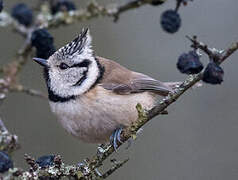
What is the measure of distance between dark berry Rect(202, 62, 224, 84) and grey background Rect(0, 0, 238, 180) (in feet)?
12.9

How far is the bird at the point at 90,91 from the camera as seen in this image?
4.30 meters

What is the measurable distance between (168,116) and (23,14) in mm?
4107

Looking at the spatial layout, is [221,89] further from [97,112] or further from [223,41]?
[97,112]

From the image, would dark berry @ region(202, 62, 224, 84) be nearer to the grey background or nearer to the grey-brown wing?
the grey-brown wing

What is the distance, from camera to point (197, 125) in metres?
7.51

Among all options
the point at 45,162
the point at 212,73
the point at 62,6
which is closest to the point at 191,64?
the point at 212,73

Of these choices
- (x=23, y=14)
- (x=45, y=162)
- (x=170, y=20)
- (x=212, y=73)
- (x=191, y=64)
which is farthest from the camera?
(x=23, y=14)

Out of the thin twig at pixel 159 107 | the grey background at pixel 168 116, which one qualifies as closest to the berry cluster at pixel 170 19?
the thin twig at pixel 159 107

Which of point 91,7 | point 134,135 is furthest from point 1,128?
point 91,7

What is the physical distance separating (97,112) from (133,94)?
539 mm

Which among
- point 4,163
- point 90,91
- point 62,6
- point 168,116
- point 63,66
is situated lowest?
point 168,116

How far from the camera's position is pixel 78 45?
4480 mm

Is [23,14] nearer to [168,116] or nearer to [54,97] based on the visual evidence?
[54,97]

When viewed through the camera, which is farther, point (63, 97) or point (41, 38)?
point (63, 97)
